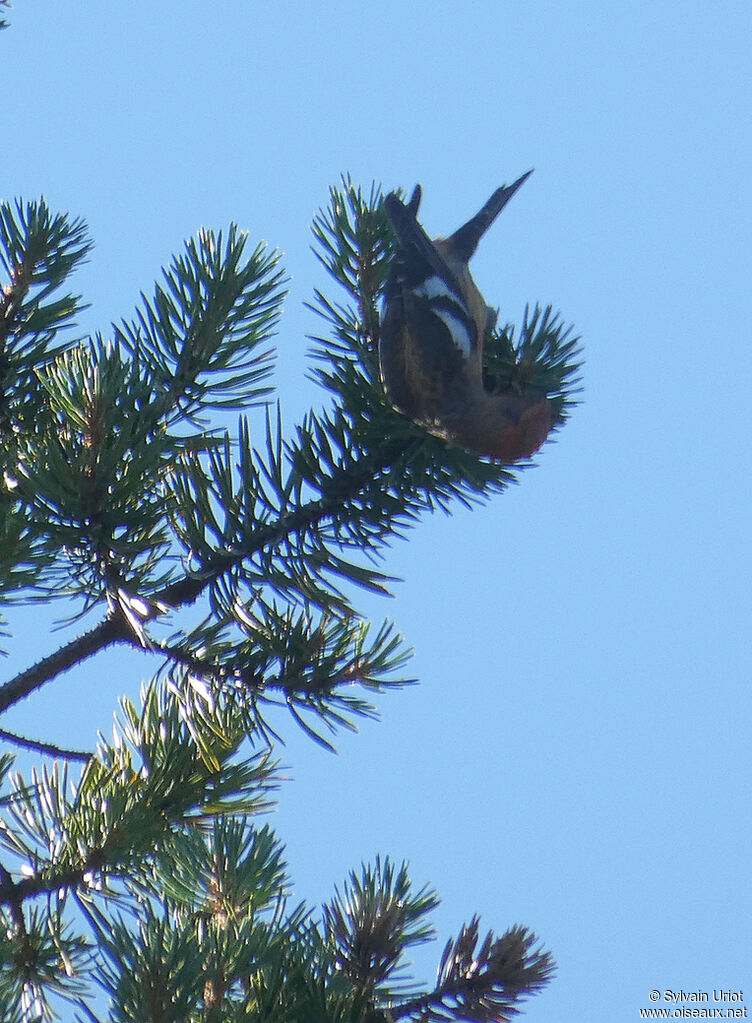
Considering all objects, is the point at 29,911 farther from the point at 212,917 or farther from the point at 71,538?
the point at 71,538

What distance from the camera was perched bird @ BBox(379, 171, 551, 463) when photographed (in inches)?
33.2

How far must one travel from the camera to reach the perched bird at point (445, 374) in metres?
0.84

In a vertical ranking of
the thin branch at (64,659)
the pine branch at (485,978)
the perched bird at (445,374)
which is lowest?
the pine branch at (485,978)

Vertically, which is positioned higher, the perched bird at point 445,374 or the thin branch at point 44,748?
the perched bird at point 445,374

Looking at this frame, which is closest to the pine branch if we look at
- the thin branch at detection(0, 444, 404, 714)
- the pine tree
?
the pine tree

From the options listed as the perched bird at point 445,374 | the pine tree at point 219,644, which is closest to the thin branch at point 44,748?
the pine tree at point 219,644

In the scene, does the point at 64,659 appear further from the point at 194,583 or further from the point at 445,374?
the point at 445,374

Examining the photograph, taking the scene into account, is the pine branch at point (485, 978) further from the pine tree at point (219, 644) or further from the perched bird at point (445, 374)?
the perched bird at point (445, 374)

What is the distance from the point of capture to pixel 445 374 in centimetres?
85

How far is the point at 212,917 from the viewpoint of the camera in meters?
0.88

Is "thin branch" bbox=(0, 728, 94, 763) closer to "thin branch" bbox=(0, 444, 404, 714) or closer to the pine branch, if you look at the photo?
"thin branch" bbox=(0, 444, 404, 714)

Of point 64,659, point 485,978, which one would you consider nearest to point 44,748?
point 64,659

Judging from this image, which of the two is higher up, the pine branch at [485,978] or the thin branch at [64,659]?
the thin branch at [64,659]

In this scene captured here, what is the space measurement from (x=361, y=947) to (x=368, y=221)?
25.9 inches
